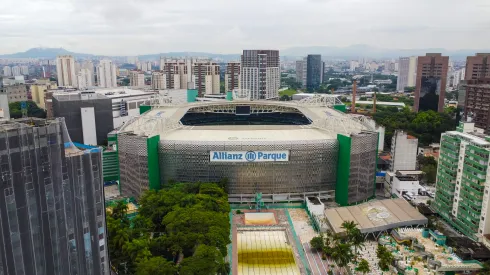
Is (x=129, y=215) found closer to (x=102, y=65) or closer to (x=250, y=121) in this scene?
(x=250, y=121)

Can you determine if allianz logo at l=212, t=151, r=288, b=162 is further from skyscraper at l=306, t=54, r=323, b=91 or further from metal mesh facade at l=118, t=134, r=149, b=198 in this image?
skyscraper at l=306, t=54, r=323, b=91

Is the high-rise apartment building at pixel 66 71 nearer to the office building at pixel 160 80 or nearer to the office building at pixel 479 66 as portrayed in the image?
the office building at pixel 160 80

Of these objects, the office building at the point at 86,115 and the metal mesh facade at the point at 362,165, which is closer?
the metal mesh facade at the point at 362,165

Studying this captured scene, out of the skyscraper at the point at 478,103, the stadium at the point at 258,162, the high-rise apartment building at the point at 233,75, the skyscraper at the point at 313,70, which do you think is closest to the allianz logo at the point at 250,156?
the stadium at the point at 258,162

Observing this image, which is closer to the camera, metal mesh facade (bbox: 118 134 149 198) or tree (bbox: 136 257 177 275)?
tree (bbox: 136 257 177 275)

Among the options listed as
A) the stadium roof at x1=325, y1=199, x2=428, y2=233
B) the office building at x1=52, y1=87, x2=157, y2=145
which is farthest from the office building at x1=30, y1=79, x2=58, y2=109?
the stadium roof at x1=325, y1=199, x2=428, y2=233

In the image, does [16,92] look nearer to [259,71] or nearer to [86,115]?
[86,115]

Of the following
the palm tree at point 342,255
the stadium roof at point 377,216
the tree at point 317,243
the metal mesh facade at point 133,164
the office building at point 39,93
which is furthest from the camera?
the office building at point 39,93

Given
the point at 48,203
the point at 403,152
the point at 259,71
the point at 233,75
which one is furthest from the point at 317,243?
the point at 233,75
